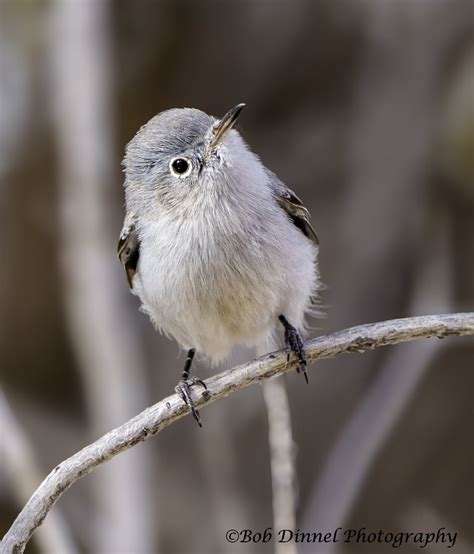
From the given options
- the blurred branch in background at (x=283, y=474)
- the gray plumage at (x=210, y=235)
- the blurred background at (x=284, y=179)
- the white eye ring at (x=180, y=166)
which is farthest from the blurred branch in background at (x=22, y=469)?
the white eye ring at (x=180, y=166)

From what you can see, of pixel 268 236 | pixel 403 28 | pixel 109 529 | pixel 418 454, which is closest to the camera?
pixel 268 236

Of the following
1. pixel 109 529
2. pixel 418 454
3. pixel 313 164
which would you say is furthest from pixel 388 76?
pixel 109 529

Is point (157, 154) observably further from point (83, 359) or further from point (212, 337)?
point (83, 359)

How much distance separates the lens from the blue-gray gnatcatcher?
3002mm

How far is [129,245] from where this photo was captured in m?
3.48

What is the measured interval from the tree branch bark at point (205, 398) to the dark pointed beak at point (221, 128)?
87 cm

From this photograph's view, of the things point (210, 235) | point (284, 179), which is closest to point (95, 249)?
point (284, 179)

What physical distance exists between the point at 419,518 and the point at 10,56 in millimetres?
4338

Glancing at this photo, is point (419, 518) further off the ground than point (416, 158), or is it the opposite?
point (416, 158)

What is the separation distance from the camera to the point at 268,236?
10.2 ft

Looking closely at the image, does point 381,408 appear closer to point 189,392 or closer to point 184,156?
point 189,392

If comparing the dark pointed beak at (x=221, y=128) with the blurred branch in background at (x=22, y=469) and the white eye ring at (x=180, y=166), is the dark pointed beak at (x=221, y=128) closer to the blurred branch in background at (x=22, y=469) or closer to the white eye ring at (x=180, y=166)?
the white eye ring at (x=180, y=166)

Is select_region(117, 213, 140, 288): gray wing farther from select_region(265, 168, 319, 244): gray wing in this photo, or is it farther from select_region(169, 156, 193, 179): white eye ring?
select_region(265, 168, 319, 244): gray wing

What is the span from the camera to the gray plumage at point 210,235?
9.85 feet
